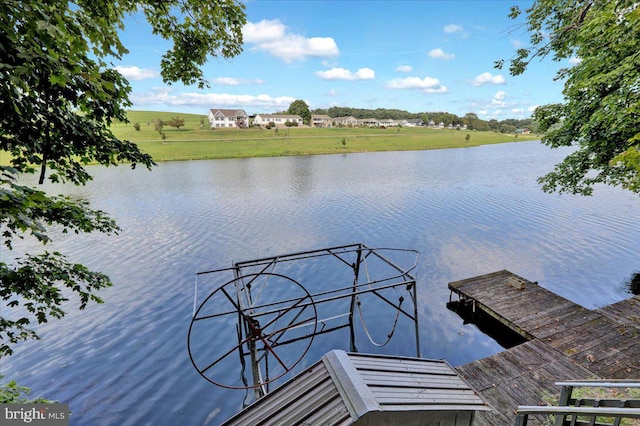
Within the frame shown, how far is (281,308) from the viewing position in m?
9.74

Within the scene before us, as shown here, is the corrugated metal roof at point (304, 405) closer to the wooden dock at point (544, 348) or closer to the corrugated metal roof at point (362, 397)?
the corrugated metal roof at point (362, 397)

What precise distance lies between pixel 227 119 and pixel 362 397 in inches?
5937

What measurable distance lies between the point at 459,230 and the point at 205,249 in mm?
21653

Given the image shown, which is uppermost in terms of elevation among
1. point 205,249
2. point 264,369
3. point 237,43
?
point 237,43

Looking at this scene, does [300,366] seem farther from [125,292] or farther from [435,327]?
[125,292]

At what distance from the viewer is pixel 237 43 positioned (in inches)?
367

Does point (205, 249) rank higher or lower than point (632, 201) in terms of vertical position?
lower

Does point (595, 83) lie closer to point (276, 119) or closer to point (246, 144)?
point (246, 144)

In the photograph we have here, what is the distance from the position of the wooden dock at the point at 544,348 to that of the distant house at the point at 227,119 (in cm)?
13958

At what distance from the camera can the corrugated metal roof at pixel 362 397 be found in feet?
17.7

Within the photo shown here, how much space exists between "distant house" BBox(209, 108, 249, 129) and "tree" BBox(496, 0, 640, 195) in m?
136

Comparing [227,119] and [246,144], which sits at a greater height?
[227,119]

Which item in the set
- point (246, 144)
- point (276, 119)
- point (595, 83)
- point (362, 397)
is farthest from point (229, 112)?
point (362, 397)

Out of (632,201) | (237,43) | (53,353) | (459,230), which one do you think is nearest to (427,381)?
(237,43)
